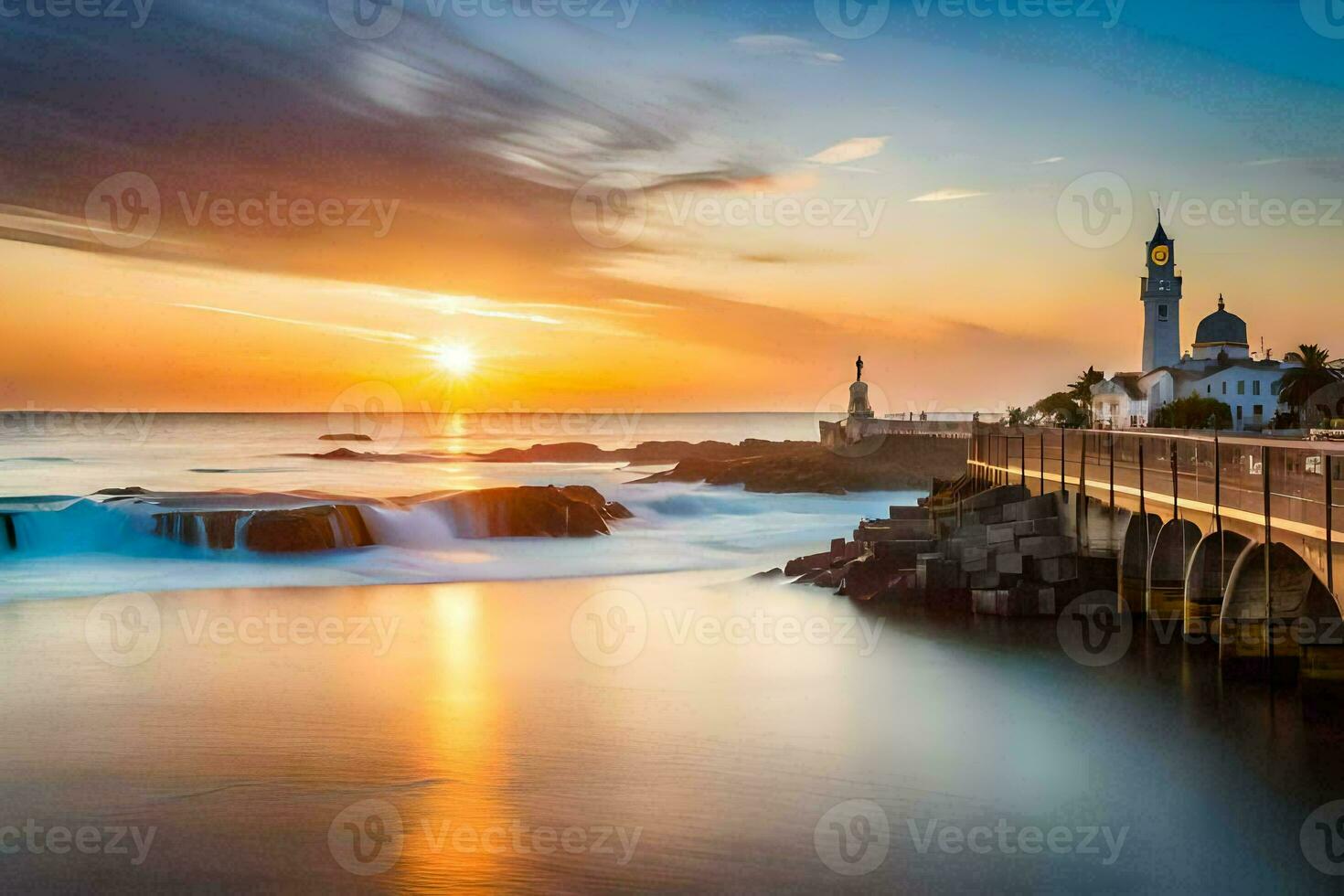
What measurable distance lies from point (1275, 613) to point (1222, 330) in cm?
7589

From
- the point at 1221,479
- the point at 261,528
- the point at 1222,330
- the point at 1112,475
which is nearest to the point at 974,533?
the point at 1112,475

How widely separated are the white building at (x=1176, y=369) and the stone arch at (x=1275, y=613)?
173ft

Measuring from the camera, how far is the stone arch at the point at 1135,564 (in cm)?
2070

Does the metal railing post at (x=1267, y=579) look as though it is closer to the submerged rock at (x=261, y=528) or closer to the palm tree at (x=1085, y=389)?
the submerged rock at (x=261, y=528)

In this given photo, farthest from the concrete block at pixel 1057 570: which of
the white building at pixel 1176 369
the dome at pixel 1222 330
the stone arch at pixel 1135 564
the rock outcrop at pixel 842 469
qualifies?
the dome at pixel 1222 330

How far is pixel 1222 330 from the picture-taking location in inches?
3191

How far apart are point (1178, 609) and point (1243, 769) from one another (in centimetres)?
740

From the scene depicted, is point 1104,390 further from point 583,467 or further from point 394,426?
point 394,426

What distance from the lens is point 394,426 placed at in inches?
7608

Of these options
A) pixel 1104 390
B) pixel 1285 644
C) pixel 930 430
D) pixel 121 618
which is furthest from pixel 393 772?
pixel 1104 390

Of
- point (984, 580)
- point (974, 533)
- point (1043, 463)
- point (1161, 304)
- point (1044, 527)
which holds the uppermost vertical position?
point (1161, 304)

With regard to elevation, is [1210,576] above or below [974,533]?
below

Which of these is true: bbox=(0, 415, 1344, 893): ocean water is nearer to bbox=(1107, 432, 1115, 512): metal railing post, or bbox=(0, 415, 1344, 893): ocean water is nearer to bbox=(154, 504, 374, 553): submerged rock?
bbox=(1107, 432, 1115, 512): metal railing post

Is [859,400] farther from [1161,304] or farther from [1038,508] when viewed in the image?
[1038,508]
